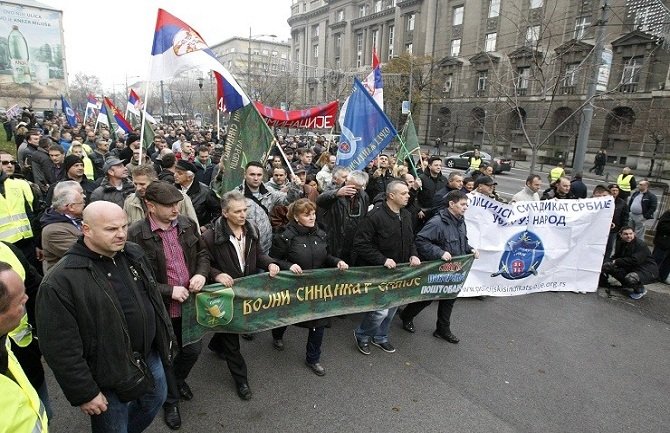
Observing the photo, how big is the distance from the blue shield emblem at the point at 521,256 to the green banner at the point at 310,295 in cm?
148

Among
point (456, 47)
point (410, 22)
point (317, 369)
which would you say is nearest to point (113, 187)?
point (317, 369)

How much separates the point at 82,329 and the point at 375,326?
2874 mm

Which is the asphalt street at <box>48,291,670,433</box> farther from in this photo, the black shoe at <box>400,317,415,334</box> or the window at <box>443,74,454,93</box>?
the window at <box>443,74,454,93</box>

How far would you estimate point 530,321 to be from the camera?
5242 mm

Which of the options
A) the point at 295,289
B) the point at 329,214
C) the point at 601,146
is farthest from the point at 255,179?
the point at 601,146

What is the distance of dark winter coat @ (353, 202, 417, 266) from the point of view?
4172 millimetres

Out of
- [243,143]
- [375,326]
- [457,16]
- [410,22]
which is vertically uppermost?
[410,22]

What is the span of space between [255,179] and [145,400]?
2.59 meters

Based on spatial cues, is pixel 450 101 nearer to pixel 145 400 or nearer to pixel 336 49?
pixel 336 49

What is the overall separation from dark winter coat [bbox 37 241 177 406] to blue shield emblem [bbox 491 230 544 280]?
16.4 ft

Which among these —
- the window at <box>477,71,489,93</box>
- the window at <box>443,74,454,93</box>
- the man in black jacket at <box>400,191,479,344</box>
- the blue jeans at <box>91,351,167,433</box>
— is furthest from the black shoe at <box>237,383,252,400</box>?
the window at <box>443,74,454,93</box>

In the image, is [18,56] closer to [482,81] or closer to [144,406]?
[482,81]

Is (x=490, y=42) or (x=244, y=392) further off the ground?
(x=490, y=42)

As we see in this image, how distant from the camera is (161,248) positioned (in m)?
2.97
